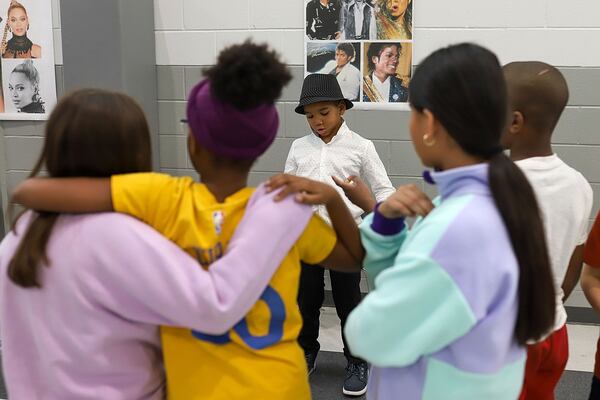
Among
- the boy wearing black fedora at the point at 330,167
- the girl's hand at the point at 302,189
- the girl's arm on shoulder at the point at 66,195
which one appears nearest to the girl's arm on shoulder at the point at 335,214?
the girl's hand at the point at 302,189

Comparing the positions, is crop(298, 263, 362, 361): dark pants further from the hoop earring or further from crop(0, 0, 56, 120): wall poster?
crop(0, 0, 56, 120): wall poster

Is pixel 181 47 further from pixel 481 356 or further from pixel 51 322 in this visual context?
pixel 481 356

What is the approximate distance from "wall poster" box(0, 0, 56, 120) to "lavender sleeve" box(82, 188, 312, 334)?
278cm

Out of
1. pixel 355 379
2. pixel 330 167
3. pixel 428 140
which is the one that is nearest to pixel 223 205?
pixel 428 140

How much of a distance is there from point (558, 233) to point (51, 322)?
1.08 meters

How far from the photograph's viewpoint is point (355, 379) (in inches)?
99.5

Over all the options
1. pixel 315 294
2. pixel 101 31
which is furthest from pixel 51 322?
pixel 101 31

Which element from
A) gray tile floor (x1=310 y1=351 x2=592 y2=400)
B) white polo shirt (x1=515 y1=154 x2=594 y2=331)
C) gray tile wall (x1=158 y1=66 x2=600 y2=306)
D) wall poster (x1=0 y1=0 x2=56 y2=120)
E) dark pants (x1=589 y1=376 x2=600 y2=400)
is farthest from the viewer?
wall poster (x1=0 y1=0 x2=56 y2=120)

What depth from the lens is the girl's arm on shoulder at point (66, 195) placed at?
1025 mm

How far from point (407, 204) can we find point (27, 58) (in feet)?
10.0

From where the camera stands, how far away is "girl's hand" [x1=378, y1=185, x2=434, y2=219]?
1.13m

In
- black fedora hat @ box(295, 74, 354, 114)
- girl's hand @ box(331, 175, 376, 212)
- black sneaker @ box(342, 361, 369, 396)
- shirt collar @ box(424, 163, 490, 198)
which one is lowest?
black sneaker @ box(342, 361, 369, 396)

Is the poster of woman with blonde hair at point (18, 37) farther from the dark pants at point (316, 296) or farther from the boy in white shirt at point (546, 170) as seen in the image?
the boy in white shirt at point (546, 170)

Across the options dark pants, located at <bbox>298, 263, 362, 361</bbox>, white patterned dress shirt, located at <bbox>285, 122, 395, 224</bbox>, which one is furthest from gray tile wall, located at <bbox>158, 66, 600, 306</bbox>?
dark pants, located at <bbox>298, 263, 362, 361</bbox>
